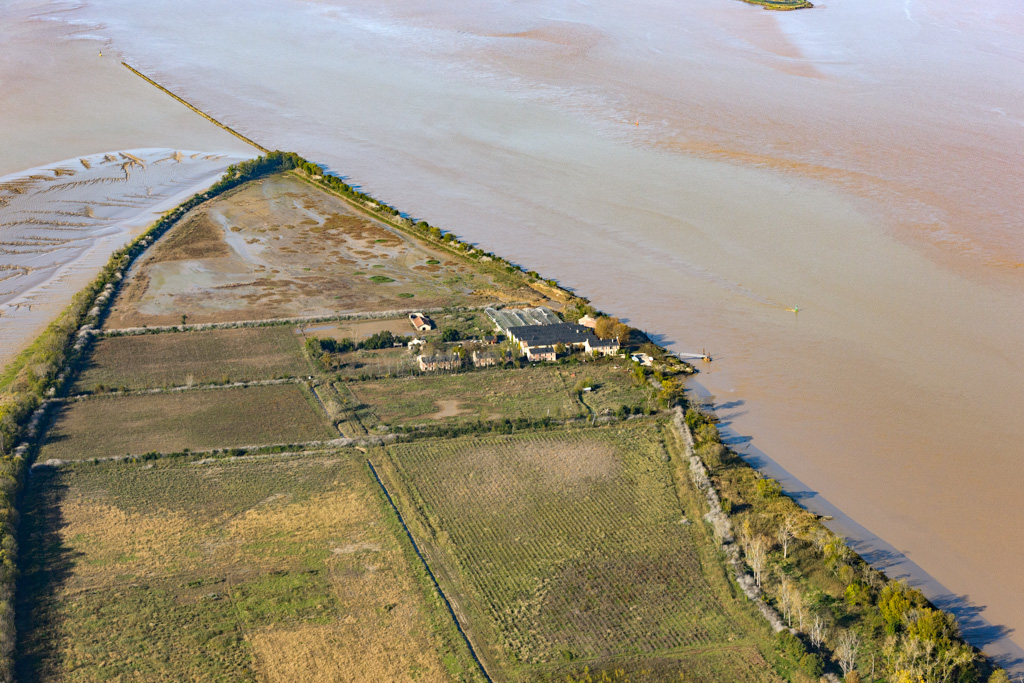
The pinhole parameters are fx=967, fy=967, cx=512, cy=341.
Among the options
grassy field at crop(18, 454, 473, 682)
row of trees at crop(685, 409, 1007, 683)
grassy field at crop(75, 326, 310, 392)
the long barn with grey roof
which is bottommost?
grassy field at crop(18, 454, 473, 682)

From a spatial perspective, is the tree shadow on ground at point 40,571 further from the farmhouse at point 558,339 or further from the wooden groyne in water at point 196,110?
the wooden groyne in water at point 196,110

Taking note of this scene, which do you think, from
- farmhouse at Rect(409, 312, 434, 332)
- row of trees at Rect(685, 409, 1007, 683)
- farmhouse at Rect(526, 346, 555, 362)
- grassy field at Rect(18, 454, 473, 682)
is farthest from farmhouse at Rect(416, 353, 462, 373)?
row of trees at Rect(685, 409, 1007, 683)

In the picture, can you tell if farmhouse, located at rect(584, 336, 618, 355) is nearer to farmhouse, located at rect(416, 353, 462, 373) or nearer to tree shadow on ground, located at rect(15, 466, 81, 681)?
farmhouse, located at rect(416, 353, 462, 373)

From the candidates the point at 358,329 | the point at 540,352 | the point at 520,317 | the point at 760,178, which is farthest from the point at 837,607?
the point at 760,178

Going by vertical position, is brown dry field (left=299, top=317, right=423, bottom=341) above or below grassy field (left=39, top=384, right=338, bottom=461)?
above

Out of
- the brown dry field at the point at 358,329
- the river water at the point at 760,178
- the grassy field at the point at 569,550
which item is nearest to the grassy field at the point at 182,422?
the grassy field at the point at 569,550
